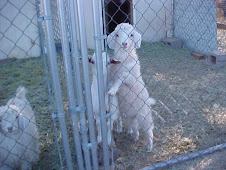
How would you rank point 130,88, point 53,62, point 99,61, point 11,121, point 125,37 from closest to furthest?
point 53,62 < point 99,61 < point 11,121 < point 130,88 < point 125,37

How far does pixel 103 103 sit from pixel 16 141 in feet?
3.60

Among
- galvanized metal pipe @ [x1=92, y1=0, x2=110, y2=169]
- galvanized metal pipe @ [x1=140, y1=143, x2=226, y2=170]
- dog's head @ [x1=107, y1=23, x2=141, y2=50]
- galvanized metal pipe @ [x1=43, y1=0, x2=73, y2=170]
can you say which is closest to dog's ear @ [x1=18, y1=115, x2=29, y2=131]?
galvanized metal pipe @ [x1=43, y1=0, x2=73, y2=170]

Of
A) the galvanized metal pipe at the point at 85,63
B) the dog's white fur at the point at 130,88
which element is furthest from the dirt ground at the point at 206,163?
the galvanized metal pipe at the point at 85,63

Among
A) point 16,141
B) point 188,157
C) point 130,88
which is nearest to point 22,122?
point 16,141

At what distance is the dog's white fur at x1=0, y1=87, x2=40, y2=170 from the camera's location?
2.34 metres

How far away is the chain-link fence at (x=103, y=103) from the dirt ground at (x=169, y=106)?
0.04 ft

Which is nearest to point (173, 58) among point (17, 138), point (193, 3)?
point (193, 3)

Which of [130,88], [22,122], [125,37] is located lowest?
[22,122]

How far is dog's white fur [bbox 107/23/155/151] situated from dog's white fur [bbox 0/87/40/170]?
0.94 meters

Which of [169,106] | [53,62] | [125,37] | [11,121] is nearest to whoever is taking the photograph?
[53,62]

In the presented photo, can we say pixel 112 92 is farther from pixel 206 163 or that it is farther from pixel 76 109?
pixel 206 163

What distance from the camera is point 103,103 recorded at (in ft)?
5.85

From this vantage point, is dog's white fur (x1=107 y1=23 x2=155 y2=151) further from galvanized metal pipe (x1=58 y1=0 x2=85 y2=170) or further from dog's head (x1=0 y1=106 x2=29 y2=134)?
galvanized metal pipe (x1=58 y1=0 x2=85 y2=170)

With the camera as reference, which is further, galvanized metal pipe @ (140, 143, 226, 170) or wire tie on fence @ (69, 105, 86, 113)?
galvanized metal pipe @ (140, 143, 226, 170)
